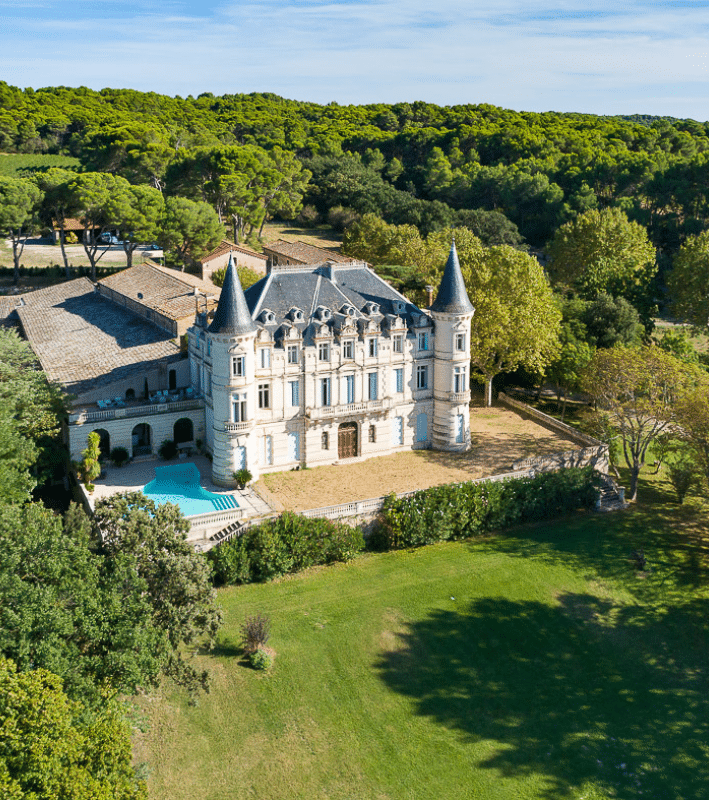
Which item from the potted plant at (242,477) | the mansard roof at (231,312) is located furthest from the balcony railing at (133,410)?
the mansard roof at (231,312)

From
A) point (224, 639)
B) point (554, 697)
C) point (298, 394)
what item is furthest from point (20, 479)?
point (554, 697)

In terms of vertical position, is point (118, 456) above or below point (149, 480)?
above

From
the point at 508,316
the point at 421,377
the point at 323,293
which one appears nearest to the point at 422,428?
the point at 421,377

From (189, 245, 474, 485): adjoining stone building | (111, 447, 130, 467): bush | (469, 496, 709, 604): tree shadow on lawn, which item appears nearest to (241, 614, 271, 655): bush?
(189, 245, 474, 485): adjoining stone building

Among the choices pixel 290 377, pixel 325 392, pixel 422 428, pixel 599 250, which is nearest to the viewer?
pixel 290 377

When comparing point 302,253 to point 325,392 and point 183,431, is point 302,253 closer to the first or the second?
point 325,392

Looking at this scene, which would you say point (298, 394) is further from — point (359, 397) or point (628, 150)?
point (628, 150)

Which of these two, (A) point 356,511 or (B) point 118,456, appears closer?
(A) point 356,511
